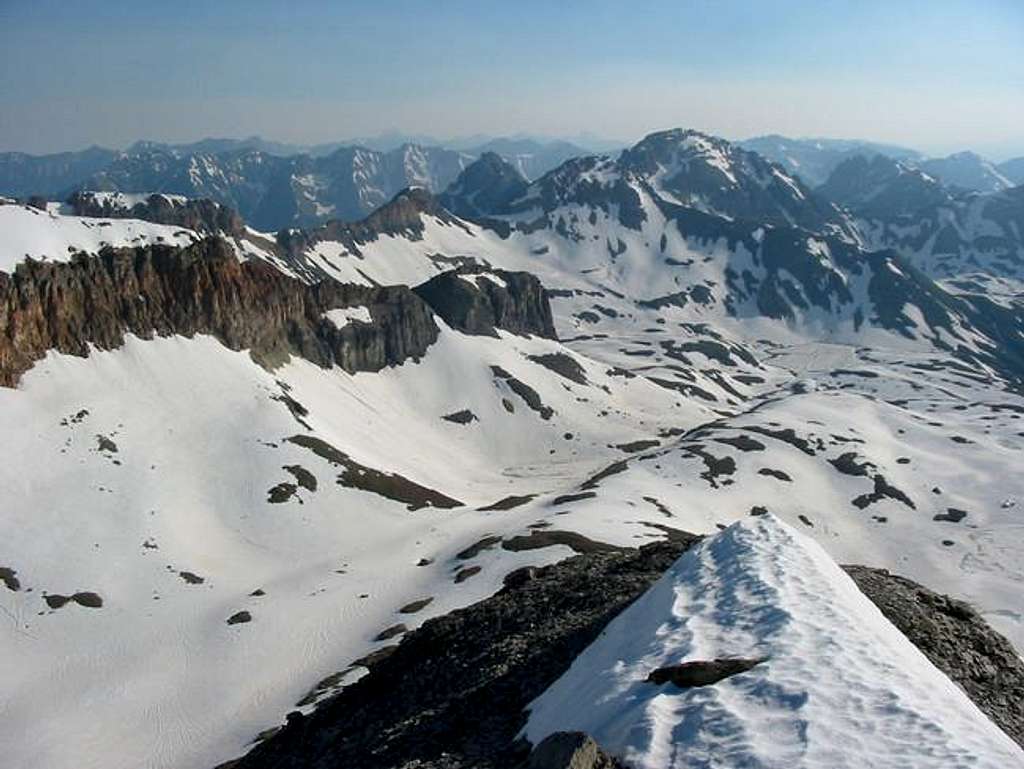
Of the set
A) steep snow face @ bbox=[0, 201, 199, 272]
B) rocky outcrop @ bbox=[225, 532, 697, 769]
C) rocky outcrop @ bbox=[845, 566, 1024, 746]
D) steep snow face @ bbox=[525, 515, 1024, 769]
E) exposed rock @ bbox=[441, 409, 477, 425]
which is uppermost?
steep snow face @ bbox=[0, 201, 199, 272]

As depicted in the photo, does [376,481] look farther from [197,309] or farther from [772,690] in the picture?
[772,690]

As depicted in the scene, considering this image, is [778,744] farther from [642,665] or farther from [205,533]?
[205,533]

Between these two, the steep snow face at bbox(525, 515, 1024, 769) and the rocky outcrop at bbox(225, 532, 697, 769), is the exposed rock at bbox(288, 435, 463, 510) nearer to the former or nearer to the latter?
the rocky outcrop at bbox(225, 532, 697, 769)

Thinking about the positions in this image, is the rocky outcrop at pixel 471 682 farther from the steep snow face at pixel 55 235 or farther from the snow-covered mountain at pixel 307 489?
the steep snow face at pixel 55 235

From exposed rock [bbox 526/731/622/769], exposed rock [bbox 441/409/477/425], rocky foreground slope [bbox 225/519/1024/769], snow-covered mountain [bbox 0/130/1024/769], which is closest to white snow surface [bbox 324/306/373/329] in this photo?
snow-covered mountain [bbox 0/130/1024/769]

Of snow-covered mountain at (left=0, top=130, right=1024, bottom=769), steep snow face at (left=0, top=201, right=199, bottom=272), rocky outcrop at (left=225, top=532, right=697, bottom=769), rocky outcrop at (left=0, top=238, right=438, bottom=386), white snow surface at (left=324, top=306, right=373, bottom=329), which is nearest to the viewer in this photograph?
rocky outcrop at (left=225, top=532, right=697, bottom=769)

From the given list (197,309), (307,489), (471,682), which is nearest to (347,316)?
(197,309)
